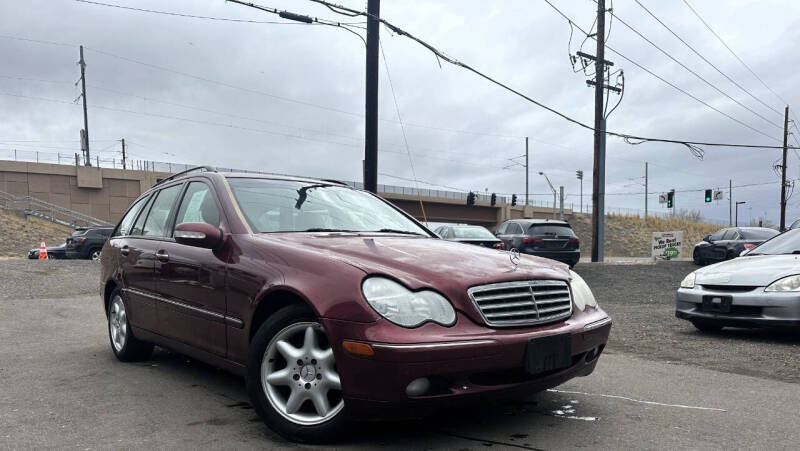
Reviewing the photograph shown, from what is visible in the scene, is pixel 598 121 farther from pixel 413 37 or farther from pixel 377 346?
pixel 377 346

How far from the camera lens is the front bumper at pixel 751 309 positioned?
595 cm

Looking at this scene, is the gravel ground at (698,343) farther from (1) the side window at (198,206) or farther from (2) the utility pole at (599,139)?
(2) the utility pole at (599,139)

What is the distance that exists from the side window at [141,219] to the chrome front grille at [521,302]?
134 inches

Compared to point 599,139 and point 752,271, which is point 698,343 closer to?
point 752,271

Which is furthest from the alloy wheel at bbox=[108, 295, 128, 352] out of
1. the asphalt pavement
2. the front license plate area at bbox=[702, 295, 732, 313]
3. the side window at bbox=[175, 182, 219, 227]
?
the front license plate area at bbox=[702, 295, 732, 313]

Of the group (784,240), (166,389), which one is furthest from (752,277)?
(166,389)

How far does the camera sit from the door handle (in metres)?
4.36

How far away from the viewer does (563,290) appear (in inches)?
137

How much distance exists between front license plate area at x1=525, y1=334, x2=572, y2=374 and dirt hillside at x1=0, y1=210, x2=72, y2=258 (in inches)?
1313

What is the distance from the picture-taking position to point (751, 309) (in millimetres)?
6191

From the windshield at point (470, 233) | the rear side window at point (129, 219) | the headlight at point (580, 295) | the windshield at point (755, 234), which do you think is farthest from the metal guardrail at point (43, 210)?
the headlight at point (580, 295)

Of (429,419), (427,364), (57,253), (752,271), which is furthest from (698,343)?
(57,253)

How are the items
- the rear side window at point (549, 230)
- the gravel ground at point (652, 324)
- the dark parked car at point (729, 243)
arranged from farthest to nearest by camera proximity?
the dark parked car at point (729, 243), the rear side window at point (549, 230), the gravel ground at point (652, 324)

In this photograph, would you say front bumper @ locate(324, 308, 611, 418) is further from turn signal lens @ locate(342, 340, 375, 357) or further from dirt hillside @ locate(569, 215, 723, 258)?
dirt hillside @ locate(569, 215, 723, 258)
